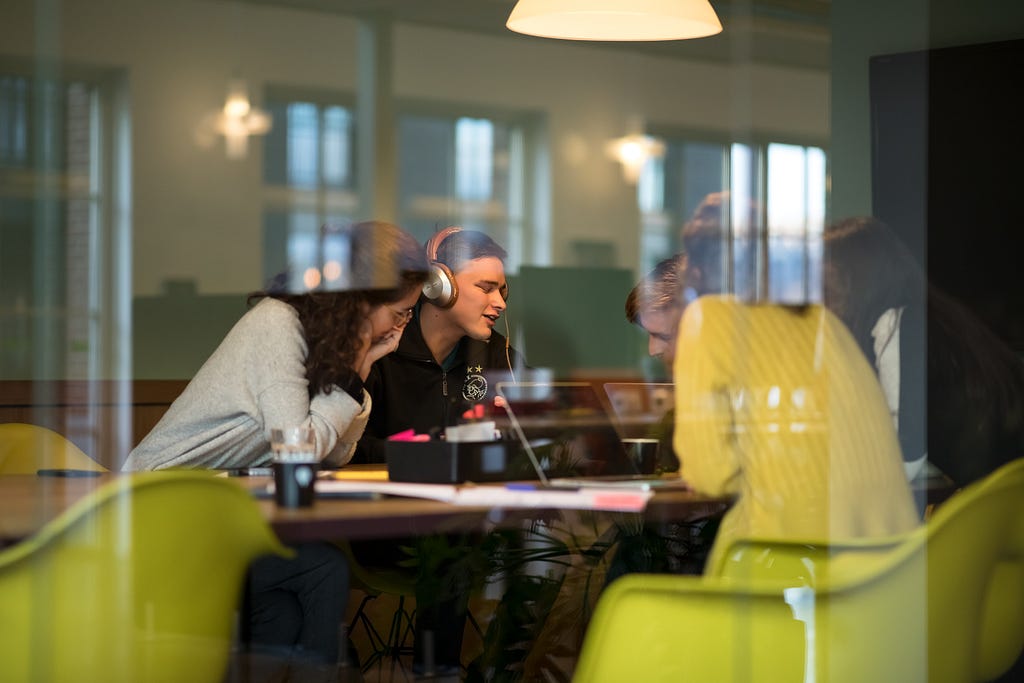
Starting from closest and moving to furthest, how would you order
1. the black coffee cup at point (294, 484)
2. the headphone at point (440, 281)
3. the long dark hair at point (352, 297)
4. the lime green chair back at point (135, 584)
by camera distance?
1. the lime green chair back at point (135, 584)
2. the black coffee cup at point (294, 484)
3. the long dark hair at point (352, 297)
4. the headphone at point (440, 281)

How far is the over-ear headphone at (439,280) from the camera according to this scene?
8.75 ft

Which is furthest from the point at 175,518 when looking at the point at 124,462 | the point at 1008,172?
the point at 1008,172

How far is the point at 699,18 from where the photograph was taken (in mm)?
2441

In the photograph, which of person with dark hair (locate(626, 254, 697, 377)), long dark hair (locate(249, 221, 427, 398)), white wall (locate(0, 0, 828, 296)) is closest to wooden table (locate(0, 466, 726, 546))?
person with dark hair (locate(626, 254, 697, 377))

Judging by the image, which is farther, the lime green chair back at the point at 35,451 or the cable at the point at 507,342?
the cable at the point at 507,342

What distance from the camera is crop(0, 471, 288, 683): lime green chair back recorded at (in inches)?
70.1

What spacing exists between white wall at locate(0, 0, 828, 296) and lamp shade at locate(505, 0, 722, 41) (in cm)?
4

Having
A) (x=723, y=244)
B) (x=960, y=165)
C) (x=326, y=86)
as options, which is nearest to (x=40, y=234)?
(x=326, y=86)

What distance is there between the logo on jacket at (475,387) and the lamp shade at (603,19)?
80cm

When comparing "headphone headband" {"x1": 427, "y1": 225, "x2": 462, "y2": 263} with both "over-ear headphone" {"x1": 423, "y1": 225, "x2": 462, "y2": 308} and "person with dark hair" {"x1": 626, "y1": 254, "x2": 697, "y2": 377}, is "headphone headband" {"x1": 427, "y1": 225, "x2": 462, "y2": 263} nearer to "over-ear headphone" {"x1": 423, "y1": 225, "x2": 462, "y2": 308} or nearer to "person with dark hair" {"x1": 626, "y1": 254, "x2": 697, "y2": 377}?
"over-ear headphone" {"x1": 423, "y1": 225, "x2": 462, "y2": 308}

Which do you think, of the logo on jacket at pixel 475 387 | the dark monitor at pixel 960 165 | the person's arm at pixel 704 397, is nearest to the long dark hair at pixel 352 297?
the logo on jacket at pixel 475 387

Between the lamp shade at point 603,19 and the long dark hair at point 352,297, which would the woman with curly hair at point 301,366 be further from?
the lamp shade at point 603,19

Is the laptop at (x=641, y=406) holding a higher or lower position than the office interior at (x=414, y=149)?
lower

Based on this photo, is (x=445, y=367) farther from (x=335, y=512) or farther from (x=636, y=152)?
(x=335, y=512)
